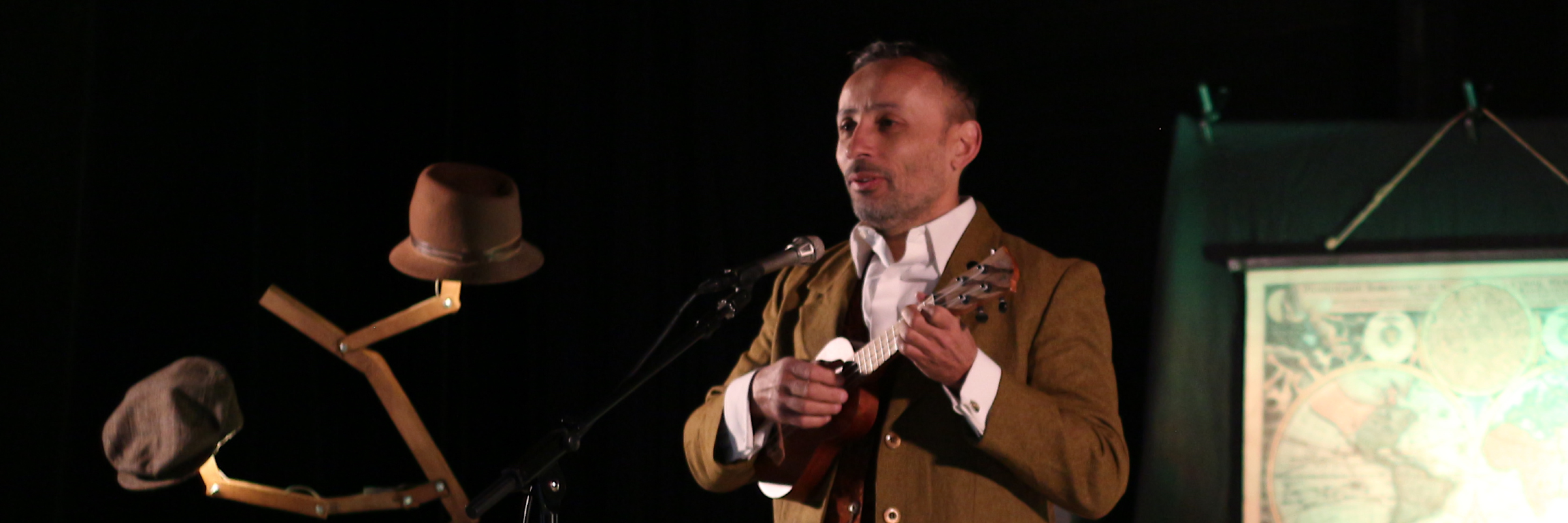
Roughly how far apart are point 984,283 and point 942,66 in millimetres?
602

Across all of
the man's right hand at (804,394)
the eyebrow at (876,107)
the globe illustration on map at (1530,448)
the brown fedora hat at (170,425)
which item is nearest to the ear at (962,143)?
the eyebrow at (876,107)

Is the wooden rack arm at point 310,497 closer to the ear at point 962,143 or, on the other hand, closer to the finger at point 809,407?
the finger at point 809,407

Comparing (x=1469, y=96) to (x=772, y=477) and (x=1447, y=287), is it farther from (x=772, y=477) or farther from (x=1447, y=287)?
(x=772, y=477)

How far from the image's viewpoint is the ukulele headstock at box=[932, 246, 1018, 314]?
1.86 meters

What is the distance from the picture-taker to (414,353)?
3.52m

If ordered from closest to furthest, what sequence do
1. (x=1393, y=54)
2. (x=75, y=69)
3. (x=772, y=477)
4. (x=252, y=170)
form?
(x=772, y=477) → (x=1393, y=54) → (x=75, y=69) → (x=252, y=170)

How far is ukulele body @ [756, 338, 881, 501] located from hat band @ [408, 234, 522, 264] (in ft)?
2.14

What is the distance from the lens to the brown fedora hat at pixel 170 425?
6.72 feet

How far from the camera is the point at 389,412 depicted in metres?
2.45

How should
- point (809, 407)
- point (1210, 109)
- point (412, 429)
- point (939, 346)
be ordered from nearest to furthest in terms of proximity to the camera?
point (939, 346), point (809, 407), point (412, 429), point (1210, 109)

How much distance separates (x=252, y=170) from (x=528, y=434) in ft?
3.50

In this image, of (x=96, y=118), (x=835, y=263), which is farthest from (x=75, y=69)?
(x=835, y=263)

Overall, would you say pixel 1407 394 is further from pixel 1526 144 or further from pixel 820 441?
pixel 820 441

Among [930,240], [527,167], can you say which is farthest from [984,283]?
[527,167]
